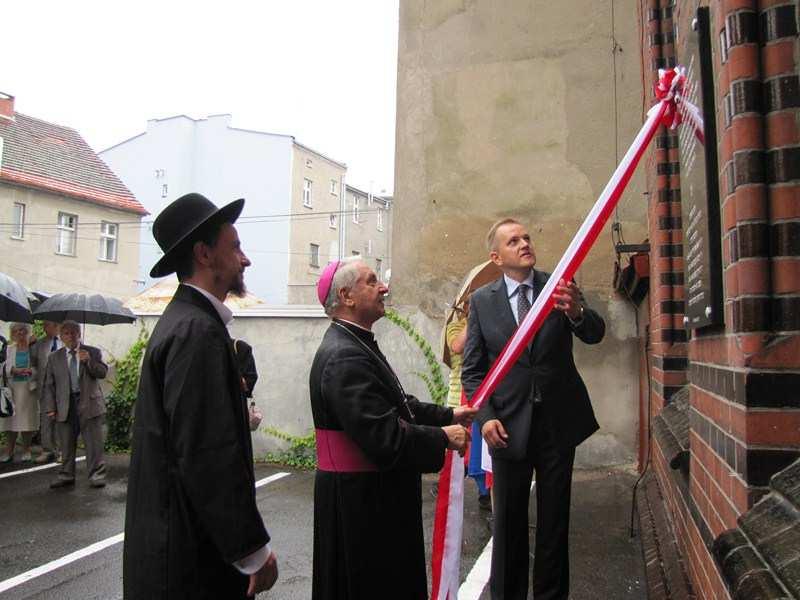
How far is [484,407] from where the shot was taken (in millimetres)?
3309

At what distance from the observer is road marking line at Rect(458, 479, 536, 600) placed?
388 centimetres

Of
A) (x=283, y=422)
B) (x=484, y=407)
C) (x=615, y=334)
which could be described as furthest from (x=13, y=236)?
(x=484, y=407)

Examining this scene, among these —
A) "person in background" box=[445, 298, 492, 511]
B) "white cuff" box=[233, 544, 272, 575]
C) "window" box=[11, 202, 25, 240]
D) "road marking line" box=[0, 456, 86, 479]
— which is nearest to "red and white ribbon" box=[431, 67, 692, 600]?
"white cuff" box=[233, 544, 272, 575]

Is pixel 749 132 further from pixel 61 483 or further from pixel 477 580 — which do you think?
pixel 61 483

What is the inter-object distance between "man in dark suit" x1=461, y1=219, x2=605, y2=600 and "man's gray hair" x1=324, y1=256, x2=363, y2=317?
0.93m

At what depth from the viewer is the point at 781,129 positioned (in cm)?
165

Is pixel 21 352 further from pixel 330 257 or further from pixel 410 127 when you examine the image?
pixel 330 257

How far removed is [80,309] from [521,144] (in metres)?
5.52

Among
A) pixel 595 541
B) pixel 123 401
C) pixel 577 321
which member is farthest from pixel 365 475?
pixel 123 401

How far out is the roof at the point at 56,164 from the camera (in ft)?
77.4

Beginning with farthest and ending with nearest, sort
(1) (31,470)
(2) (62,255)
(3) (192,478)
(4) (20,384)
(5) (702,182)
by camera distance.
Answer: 1. (2) (62,255)
2. (4) (20,384)
3. (1) (31,470)
4. (5) (702,182)
5. (3) (192,478)

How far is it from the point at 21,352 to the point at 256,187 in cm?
2791

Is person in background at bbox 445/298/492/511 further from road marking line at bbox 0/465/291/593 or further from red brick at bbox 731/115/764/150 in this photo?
red brick at bbox 731/115/764/150

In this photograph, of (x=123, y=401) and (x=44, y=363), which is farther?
(x=123, y=401)
